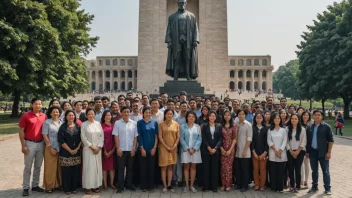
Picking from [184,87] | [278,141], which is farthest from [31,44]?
[278,141]

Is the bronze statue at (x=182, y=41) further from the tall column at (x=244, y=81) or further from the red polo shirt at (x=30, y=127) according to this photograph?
the tall column at (x=244, y=81)

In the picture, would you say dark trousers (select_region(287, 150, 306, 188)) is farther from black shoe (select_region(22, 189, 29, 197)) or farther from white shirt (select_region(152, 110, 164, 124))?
black shoe (select_region(22, 189, 29, 197))

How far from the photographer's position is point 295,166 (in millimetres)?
6617

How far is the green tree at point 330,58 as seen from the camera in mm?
23844

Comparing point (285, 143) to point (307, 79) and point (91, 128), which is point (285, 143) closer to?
point (91, 128)

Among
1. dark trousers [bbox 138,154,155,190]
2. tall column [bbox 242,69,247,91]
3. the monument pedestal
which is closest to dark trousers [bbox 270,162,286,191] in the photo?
dark trousers [bbox 138,154,155,190]

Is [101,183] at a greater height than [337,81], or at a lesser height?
lesser

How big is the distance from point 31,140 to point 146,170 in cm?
233

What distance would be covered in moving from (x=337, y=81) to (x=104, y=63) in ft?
225

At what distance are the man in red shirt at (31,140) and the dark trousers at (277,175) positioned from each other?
182 inches

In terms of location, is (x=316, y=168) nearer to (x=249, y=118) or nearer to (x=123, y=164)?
(x=249, y=118)

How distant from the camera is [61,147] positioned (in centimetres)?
635

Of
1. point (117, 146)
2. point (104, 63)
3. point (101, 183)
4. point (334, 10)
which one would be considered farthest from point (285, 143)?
A: point (104, 63)

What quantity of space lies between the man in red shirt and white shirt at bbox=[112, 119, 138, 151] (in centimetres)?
151
